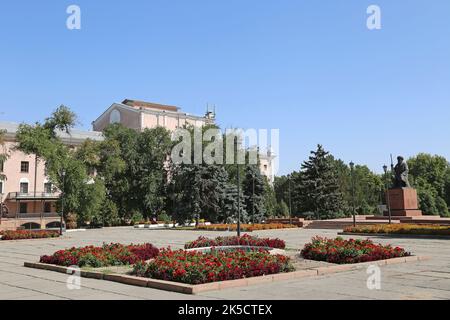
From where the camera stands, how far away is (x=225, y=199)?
4200cm

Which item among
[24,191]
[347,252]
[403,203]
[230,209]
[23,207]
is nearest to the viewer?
[347,252]

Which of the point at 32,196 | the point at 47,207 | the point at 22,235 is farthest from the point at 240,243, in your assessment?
the point at 47,207

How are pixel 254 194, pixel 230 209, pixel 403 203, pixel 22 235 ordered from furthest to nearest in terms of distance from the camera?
pixel 254 194 → pixel 230 209 → pixel 403 203 → pixel 22 235

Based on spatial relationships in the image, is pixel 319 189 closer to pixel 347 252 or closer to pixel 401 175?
pixel 401 175

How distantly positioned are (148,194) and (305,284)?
47384mm

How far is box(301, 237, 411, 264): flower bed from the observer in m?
11.3

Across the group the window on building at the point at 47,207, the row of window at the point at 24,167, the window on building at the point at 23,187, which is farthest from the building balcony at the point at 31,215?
the row of window at the point at 24,167

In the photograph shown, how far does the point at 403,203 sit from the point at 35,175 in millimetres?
37408

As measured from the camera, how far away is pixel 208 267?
340 inches

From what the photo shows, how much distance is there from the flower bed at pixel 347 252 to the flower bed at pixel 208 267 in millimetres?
2060

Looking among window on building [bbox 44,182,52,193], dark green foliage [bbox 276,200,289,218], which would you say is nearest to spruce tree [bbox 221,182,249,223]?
dark green foliage [bbox 276,200,289,218]

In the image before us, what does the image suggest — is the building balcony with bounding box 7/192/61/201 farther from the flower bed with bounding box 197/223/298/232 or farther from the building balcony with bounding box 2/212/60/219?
the flower bed with bounding box 197/223/298/232
